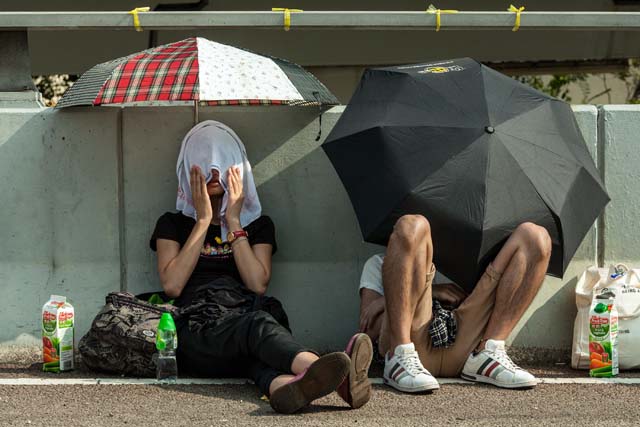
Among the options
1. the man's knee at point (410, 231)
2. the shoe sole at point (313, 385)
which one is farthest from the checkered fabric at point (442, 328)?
the shoe sole at point (313, 385)

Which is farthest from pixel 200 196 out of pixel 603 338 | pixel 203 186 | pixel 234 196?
pixel 603 338

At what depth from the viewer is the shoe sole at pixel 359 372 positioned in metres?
5.31

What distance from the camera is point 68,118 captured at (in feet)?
22.0

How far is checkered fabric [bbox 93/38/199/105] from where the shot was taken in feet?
20.5

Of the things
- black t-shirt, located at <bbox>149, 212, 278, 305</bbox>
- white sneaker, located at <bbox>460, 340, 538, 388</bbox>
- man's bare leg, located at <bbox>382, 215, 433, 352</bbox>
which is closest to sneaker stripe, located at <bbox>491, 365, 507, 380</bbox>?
white sneaker, located at <bbox>460, 340, 538, 388</bbox>

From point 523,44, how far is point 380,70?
7682 mm

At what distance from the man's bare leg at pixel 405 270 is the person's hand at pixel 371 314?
0.40 meters

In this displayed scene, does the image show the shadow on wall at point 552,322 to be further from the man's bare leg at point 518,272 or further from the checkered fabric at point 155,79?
the checkered fabric at point 155,79

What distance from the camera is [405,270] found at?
5.79 m

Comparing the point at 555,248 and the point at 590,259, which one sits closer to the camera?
the point at 555,248

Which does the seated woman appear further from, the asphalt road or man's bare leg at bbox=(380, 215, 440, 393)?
man's bare leg at bbox=(380, 215, 440, 393)

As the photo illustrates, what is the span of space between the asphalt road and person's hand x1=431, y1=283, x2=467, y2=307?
0.47m

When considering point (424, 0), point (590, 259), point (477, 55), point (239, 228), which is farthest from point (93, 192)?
point (477, 55)

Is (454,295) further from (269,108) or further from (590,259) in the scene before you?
(269,108)
